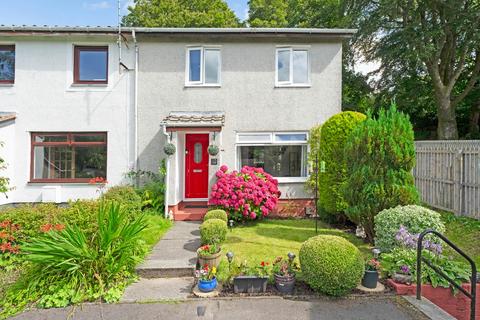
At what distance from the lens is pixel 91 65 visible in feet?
33.6

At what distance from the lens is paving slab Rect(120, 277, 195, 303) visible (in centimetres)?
437

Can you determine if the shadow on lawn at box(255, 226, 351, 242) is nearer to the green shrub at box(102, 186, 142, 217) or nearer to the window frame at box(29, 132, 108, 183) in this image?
the green shrub at box(102, 186, 142, 217)

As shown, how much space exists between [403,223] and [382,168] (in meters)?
1.36

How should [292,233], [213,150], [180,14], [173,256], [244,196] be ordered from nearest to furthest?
[173,256]
[292,233]
[244,196]
[213,150]
[180,14]

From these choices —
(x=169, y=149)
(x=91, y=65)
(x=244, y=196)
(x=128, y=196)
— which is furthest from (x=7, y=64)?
(x=244, y=196)

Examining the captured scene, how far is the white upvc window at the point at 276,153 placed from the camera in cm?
1012

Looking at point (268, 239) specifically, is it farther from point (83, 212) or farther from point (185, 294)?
point (83, 212)

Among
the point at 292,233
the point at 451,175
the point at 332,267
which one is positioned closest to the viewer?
the point at 332,267

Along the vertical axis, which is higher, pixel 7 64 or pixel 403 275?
pixel 7 64

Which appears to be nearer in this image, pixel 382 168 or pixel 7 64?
pixel 382 168

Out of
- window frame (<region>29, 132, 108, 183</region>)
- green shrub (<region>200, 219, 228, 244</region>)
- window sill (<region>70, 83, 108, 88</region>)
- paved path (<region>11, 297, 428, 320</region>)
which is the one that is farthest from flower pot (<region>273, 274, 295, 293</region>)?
window sill (<region>70, 83, 108, 88</region>)

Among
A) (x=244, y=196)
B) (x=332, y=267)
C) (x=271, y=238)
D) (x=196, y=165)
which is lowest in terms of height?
(x=271, y=238)

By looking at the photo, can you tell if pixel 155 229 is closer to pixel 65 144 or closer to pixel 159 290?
pixel 159 290

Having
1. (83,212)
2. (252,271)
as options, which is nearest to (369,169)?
(252,271)
